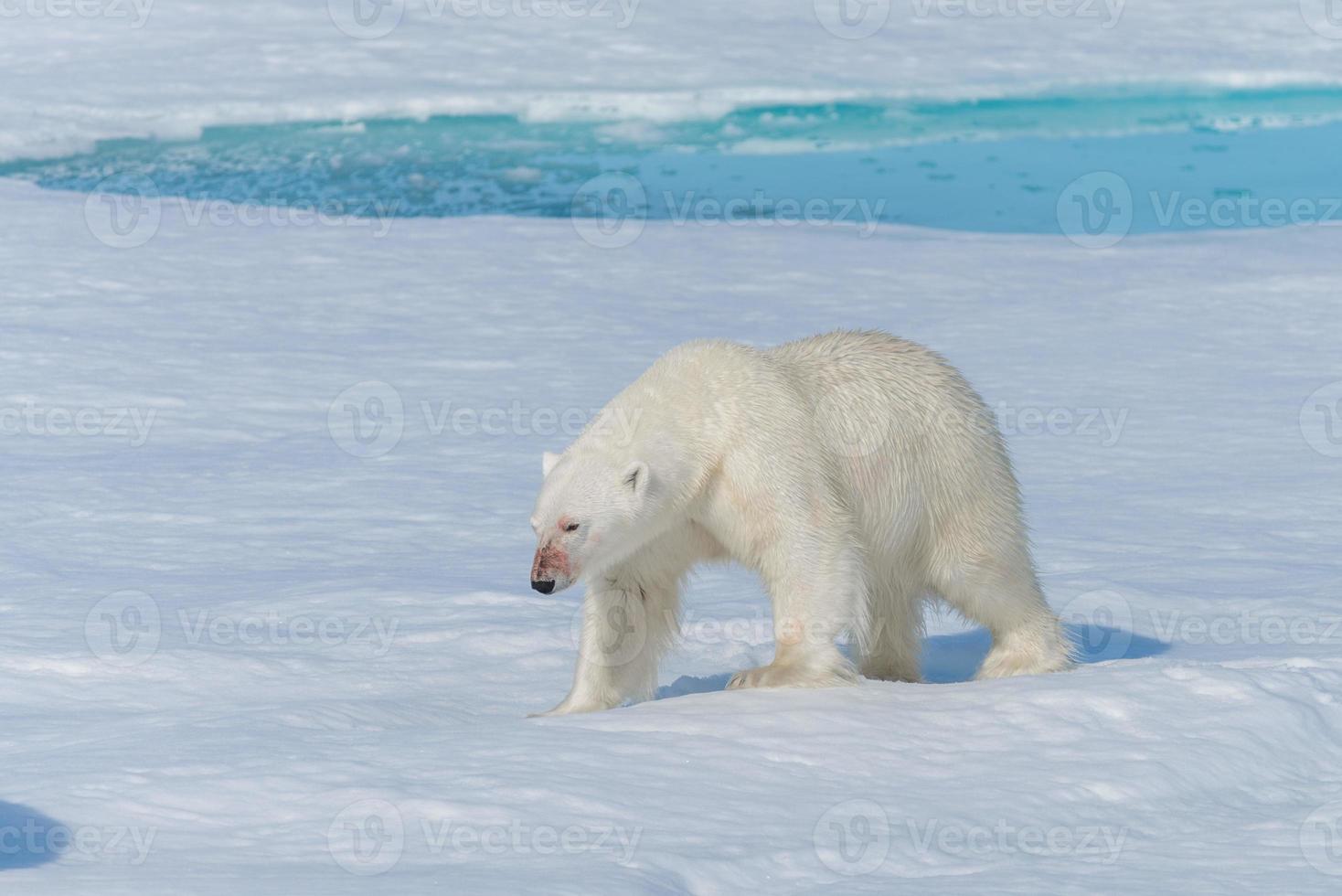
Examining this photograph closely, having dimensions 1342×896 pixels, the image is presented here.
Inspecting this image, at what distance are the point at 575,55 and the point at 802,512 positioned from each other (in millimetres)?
13039

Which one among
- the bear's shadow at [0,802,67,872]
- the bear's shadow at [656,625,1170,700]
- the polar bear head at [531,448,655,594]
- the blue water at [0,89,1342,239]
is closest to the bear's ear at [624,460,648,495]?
the polar bear head at [531,448,655,594]

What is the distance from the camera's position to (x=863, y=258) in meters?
9.58

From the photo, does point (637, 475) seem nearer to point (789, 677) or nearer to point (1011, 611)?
point (789, 677)

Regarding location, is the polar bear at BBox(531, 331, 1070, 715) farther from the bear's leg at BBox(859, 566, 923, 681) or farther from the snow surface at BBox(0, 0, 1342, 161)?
the snow surface at BBox(0, 0, 1342, 161)

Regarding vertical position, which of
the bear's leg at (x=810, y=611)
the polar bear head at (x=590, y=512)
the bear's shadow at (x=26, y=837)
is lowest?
the bear's shadow at (x=26, y=837)

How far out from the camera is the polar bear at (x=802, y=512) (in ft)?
10.4

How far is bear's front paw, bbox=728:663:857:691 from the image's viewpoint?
3158 millimetres

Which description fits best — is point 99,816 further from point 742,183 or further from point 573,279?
point 742,183

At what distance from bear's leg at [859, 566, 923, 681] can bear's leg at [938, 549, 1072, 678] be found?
0.25 ft

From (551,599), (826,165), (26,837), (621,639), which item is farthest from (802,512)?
(826,165)

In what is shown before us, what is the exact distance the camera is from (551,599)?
169 inches

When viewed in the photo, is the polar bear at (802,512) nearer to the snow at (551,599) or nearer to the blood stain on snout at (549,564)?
the blood stain on snout at (549,564)

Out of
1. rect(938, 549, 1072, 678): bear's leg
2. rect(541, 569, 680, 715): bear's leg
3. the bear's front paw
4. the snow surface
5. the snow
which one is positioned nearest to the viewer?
the snow

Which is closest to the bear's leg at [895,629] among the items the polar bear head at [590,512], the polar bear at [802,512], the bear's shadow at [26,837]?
the polar bear at [802,512]
